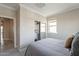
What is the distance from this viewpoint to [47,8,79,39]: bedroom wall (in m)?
4.93

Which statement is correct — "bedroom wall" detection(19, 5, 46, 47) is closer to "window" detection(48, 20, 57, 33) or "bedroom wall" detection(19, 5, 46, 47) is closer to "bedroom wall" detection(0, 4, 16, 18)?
"bedroom wall" detection(0, 4, 16, 18)

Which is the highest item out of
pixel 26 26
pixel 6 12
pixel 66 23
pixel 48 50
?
pixel 6 12

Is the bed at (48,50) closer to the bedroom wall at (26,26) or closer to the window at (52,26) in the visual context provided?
the bedroom wall at (26,26)

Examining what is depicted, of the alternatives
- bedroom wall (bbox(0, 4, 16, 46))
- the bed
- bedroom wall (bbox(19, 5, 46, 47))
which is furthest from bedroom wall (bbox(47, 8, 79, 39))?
the bed

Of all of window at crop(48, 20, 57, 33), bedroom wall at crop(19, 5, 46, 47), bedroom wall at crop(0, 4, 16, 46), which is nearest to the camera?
bedroom wall at crop(0, 4, 16, 46)

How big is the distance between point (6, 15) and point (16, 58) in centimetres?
430

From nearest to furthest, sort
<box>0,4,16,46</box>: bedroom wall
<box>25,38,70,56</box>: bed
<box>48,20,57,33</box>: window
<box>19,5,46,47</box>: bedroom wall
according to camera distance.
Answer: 1. <box>25,38,70,56</box>: bed
2. <box>0,4,16,46</box>: bedroom wall
3. <box>19,5,46,47</box>: bedroom wall
4. <box>48,20,57,33</box>: window

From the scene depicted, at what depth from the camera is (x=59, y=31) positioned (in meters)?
6.02

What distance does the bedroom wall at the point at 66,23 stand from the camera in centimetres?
493

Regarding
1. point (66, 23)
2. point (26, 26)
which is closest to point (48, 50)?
point (26, 26)

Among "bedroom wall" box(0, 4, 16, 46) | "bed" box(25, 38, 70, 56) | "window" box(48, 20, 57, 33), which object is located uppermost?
"bedroom wall" box(0, 4, 16, 46)

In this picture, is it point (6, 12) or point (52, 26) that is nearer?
point (6, 12)

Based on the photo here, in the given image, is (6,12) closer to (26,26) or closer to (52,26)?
(26,26)

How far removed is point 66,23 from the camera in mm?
5477
